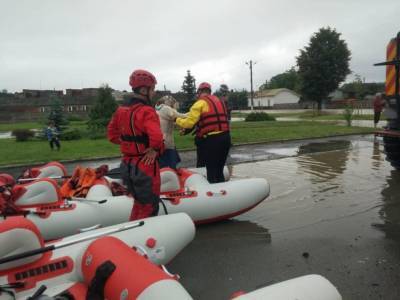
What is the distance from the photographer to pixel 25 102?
59.0 metres

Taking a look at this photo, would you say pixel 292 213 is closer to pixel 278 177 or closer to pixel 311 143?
pixel 278 177

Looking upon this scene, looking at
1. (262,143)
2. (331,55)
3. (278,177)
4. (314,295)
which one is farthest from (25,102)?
(314,295)

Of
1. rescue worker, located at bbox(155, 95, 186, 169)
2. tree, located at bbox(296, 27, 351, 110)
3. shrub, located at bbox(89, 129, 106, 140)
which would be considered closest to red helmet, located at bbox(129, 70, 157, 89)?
rescue worker, located at bbox(155, 95, 186, 169)

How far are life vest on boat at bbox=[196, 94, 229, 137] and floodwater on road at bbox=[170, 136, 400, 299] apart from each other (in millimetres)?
1293

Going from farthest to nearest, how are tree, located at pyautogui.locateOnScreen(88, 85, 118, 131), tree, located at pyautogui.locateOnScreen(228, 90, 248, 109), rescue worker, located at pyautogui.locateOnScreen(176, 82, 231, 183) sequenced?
tree, located at pyautogui.locateOnScreen(228, 90, 248, 109) < tree, located at pyautogui.locateOnScreen(88, 85, 118, 131) < rescue worker, located at pyautogui.locateOnScreen(176, 82, 231, 183)

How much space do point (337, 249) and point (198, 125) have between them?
2407mm

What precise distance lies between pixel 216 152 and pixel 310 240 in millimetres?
1762

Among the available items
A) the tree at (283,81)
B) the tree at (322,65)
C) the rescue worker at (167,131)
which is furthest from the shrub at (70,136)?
the tree at (283,81)

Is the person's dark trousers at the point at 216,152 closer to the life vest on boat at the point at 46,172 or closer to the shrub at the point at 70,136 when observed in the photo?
the life vest on boat at the point at 46,172

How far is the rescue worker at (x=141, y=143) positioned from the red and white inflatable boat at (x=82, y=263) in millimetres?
514

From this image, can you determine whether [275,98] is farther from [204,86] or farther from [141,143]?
[141,143]

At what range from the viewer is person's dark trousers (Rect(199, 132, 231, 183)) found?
538cm

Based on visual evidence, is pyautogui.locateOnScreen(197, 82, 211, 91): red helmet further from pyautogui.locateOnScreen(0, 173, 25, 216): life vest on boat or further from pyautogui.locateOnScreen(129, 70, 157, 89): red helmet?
pyautogui.locateOnScreen(0, 173, 25, 216): life vest on boat

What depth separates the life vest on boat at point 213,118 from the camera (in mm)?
5281
